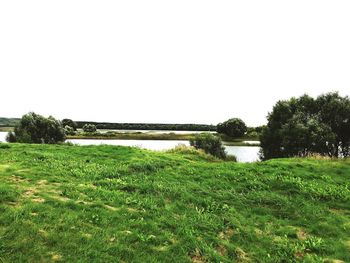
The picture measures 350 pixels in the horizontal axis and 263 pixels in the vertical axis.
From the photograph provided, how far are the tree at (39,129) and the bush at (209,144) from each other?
3333cm

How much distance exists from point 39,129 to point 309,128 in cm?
5403

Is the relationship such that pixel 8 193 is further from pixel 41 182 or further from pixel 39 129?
pixel 39 129

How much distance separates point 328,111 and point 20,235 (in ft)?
182

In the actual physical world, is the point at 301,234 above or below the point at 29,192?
below

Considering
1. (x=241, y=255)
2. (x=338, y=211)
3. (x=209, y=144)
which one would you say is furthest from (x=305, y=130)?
(x=241, y=255)

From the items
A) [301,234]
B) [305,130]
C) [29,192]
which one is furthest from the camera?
[305,130]

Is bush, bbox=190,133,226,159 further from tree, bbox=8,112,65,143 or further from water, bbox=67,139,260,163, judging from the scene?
tree, bbox=8,112,65,143

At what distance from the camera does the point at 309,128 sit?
5253 centimetres

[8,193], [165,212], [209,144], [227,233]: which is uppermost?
[8,193]

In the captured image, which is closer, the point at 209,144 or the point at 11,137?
the point at 209,144

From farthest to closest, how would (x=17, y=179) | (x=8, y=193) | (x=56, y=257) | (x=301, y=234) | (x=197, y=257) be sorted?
(x=17, y=179), (x=301, y=234), (x=8, y=193), (x=197, y=257), (x=56, y=257)

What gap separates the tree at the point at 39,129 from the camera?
69213 millimetres

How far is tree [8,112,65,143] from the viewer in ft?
227

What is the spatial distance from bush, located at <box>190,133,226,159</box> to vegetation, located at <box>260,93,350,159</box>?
9.27 metres
